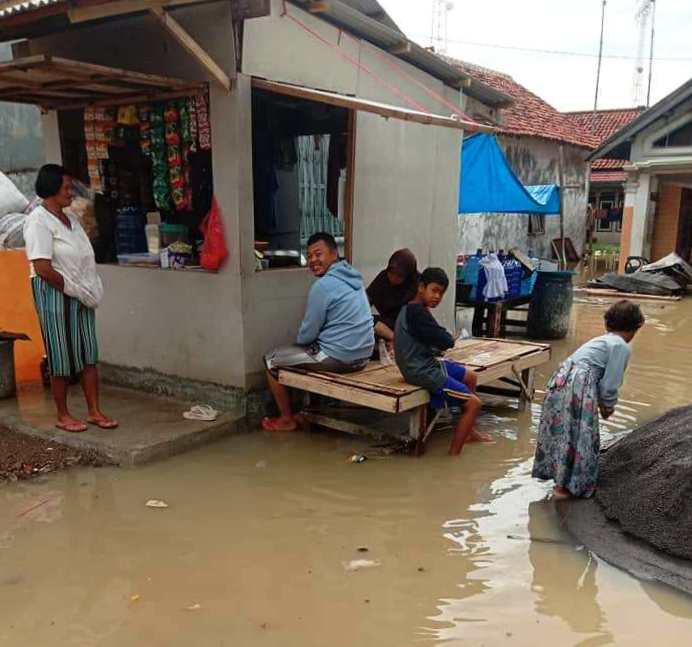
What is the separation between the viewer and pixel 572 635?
280cm

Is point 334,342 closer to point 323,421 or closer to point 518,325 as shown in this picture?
point 323,421

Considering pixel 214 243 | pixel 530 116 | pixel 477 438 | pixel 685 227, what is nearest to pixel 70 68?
pixel 214 243

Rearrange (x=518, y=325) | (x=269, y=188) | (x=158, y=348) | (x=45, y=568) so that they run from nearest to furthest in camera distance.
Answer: (x=45, y=568), (x=158, y=348), (x=269, y=188), (x=518, y=325)

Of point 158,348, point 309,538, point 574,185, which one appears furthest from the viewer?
point 574,185

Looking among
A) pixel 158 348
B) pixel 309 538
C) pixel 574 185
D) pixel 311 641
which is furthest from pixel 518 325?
pixel 574 185

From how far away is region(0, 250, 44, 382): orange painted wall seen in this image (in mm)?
6059

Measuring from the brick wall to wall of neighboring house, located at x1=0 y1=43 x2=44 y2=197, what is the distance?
15071 mm

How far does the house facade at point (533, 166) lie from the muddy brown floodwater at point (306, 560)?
1164cm

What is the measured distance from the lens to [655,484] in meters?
3.60

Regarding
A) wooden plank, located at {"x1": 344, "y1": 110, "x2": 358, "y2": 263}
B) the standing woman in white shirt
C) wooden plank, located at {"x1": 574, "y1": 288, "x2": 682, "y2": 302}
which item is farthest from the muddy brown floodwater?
wooden plank, located at {"x1": 574, "y1": 288, "x2": 682, "y2": 302}

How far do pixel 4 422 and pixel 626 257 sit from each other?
1569 cm

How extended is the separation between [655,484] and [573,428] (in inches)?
22.4

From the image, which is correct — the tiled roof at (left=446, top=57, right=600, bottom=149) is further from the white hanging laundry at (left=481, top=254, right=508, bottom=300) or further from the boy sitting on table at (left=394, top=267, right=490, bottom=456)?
the boy sitting on table at (left=394, top=267, right=490, bottom=456)

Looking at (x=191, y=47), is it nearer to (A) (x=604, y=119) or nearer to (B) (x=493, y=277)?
(B) (x=493, y=277)
